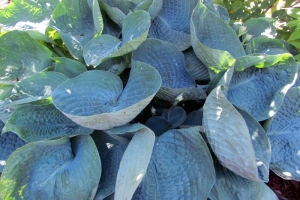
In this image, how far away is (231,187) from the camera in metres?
0.94

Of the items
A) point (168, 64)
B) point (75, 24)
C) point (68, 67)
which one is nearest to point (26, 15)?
point (75, 24)

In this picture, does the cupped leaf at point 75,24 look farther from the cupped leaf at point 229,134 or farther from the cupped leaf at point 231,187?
the cupped leaf at point 231,187

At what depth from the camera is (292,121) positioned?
1.06 metres

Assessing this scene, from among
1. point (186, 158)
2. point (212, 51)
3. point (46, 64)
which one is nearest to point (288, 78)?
point (212, 51)

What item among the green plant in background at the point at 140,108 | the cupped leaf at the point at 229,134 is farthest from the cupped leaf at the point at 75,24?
the cupped leaf at the point at 229,134

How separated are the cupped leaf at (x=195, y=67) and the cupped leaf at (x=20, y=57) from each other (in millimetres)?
452

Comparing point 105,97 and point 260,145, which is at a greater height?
point 105,97

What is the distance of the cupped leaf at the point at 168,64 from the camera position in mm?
1003

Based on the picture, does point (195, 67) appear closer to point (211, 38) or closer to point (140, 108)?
point (211, 38)

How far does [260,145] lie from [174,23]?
1.64ft

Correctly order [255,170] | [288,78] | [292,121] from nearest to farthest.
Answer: [255,170]
[288,78]
[292,121]

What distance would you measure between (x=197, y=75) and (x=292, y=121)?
12.9 inches

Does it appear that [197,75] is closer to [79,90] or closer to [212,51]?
[212,51]

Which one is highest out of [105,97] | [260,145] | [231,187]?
[105,97]
